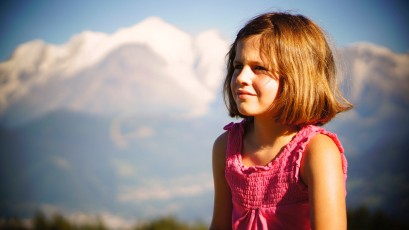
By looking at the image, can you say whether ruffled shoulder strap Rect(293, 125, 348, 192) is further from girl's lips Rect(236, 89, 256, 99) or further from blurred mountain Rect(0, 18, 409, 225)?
blurred mountain Rect(0, 18, 409, 225)

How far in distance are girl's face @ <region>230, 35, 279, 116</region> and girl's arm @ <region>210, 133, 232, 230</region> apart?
0.32m

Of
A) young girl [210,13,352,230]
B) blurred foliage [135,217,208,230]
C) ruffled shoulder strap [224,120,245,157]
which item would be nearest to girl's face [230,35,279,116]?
young girl [210,13,352,230]

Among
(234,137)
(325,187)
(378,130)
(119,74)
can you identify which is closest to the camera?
(325,187)

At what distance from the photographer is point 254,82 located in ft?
4.25

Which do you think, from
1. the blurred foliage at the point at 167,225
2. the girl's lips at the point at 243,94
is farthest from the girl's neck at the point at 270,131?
the blurred foliage at the point at 167,225

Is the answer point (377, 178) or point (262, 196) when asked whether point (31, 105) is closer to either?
point (377, 178)

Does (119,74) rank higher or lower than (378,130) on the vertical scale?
higher

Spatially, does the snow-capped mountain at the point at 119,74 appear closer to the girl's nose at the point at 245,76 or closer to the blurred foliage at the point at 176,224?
the blurred foliage at the point at 176,224

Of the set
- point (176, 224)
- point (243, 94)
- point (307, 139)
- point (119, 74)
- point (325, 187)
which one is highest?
point (119, 74)

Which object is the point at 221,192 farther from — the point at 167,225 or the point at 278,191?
the point at 167,225

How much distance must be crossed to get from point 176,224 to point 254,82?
7.66 feet

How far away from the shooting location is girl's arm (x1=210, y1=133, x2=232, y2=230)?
159cm

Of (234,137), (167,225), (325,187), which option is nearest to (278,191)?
(325,187)

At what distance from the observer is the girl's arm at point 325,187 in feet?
3.88
